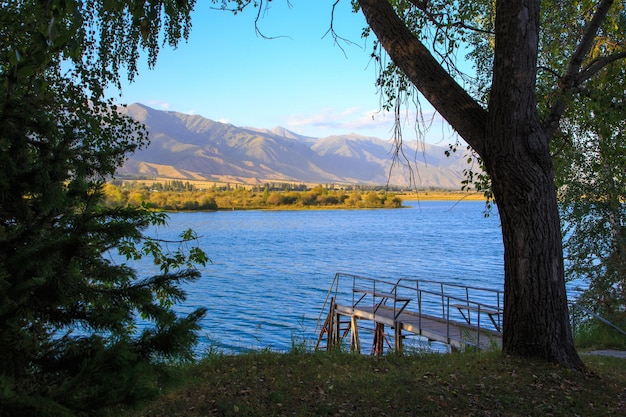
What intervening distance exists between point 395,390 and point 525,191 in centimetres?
271

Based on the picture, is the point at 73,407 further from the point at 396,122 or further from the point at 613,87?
the point at 613,87

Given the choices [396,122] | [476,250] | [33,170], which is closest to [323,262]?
[476,250]

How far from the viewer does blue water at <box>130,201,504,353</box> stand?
21797mm

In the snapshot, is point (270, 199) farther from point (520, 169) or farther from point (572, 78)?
point (520, 169)

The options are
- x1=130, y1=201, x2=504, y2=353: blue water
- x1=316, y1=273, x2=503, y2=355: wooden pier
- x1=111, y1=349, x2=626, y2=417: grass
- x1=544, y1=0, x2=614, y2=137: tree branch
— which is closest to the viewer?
x1=111, y1=349, x2=626, y2=417: grass

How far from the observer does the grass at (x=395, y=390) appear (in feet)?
17.4

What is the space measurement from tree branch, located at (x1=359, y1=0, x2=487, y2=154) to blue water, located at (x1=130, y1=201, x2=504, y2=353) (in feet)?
3.97

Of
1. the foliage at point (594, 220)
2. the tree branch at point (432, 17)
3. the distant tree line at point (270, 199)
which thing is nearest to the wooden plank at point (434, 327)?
the foliage at point (594, 220)

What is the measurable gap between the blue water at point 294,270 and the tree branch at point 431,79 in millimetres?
1211

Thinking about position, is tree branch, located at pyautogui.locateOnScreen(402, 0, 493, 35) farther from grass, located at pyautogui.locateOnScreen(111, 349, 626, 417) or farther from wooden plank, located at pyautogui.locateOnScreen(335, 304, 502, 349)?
wooden plank, located at pyautogui.locateOnScreen(335, 304, 502, 349)

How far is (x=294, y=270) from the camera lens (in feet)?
128

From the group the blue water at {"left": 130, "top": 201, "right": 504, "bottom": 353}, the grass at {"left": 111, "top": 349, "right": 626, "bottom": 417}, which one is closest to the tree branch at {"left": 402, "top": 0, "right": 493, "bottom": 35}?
the blue water at {"left": 130, "top": 201, "right": 504, "bottom": 353}

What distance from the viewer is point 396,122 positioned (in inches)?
322

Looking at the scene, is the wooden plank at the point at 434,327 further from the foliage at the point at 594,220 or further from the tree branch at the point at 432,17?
the tree branch at the point at 432,17
